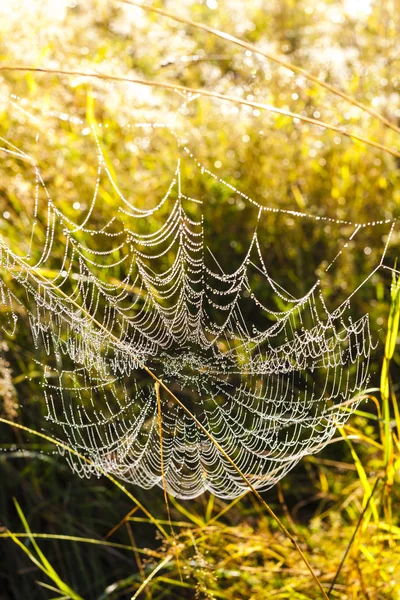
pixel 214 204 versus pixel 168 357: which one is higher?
pixel 214 204

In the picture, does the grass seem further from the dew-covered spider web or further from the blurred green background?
the dew-covered spider web

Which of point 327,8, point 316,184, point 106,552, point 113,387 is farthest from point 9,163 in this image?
point 327,8

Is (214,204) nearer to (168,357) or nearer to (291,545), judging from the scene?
(168,357)

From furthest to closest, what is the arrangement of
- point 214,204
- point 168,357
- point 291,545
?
point 214,204, point 168,357, point 291,545

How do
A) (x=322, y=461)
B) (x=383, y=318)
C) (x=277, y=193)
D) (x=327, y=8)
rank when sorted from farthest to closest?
(x=327, y=8) < (x=277, y=193) < (x=383, y=318) < (x=322, y=461)

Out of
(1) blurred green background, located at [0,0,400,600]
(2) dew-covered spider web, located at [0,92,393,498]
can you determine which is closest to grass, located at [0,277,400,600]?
(1) blurred green background, located at [0,0,400,600]

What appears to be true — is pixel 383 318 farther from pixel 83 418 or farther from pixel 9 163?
pixel 9 163

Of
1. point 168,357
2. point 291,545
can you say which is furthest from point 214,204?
point 291,545

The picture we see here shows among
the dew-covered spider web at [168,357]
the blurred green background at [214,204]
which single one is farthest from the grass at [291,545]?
the dew-covered spider web at [168,357]

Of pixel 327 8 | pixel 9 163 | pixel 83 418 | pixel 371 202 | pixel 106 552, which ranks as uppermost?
pixel 327 8

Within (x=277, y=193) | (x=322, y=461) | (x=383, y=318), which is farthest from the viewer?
(x=277, y=193)

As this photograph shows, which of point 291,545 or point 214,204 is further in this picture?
point 214,204
